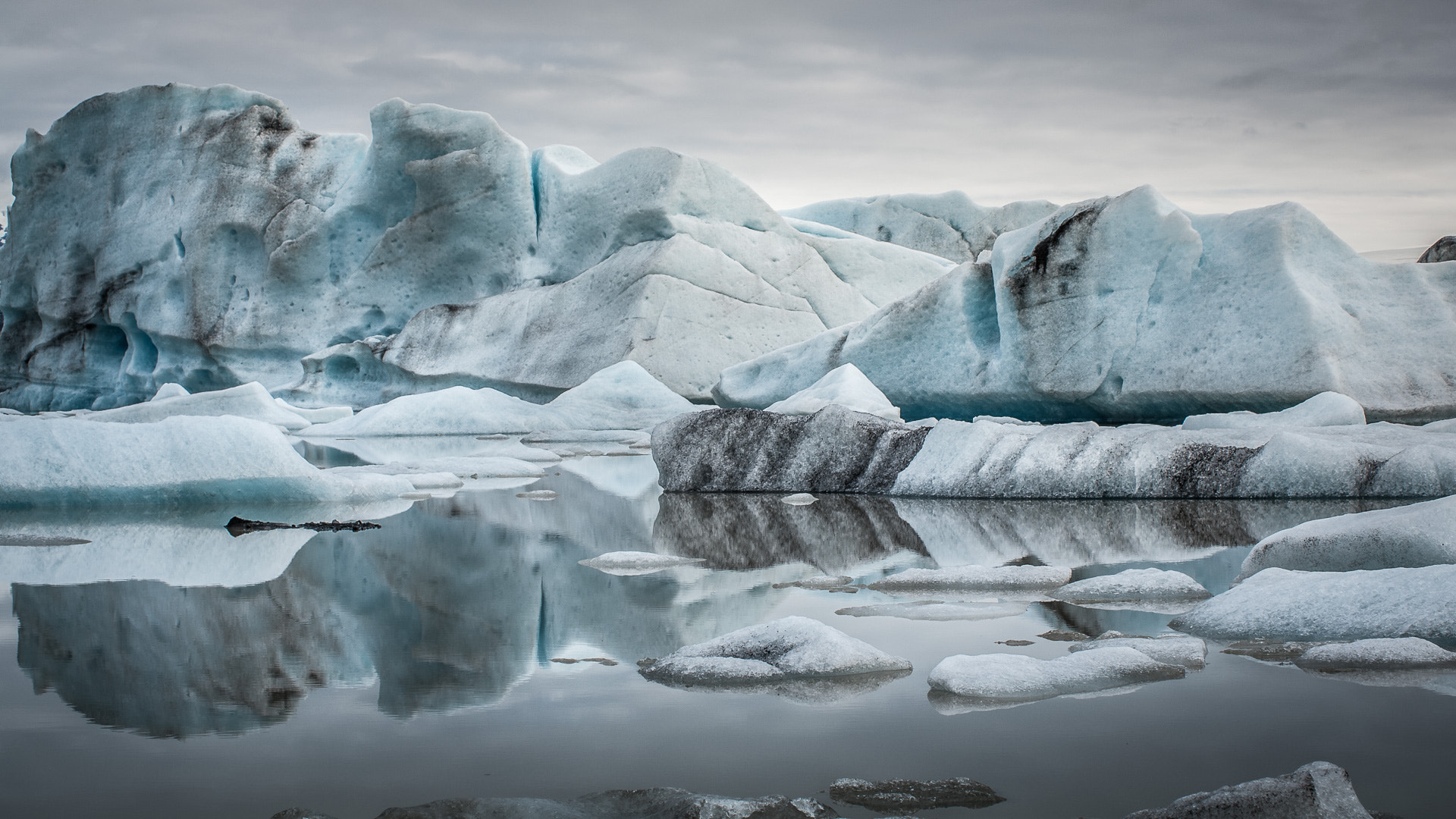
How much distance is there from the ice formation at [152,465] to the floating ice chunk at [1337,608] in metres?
3.33

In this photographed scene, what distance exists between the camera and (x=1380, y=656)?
1726mm

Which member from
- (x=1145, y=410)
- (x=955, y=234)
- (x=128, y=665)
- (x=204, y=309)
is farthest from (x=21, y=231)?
(x=128, y=665)

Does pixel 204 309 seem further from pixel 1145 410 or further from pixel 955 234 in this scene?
pixel 1145 410

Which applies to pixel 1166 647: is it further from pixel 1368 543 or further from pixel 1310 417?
pixel 1310 417

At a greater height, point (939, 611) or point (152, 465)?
point (152, 465)

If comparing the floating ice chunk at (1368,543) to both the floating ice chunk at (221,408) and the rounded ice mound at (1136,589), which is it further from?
the floating ice chunk at (221,408)

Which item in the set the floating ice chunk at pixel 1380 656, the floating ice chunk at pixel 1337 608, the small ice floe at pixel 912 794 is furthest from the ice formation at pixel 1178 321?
the small ice floe at pixel 912 794

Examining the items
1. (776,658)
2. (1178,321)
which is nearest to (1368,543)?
(776,658)

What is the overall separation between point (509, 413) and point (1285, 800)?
10.3 metres

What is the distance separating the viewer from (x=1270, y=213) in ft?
24.6

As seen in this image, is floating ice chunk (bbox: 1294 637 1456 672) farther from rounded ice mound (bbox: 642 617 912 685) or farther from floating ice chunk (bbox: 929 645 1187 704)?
rounded ice mound (bbox: 642 617 912 685)

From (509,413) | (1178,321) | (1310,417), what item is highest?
(1178,321)

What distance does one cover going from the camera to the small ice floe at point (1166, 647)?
175 centimetres

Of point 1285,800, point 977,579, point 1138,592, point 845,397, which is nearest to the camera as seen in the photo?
point 1285,800
